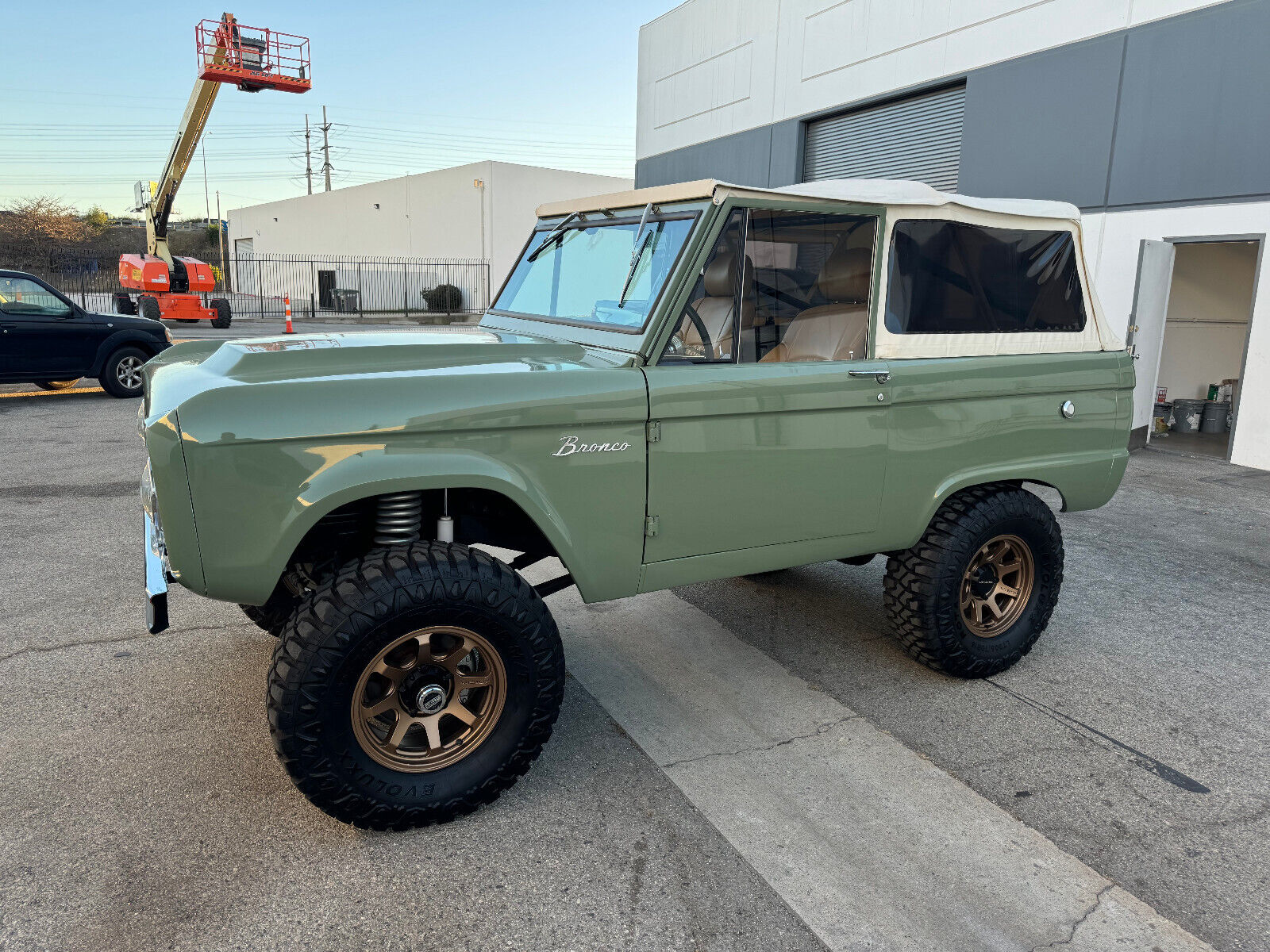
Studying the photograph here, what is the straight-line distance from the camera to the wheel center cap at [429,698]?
112 inches

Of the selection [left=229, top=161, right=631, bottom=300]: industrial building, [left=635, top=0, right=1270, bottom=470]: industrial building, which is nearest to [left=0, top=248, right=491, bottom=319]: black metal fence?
[left=229, top=161, right=631, bottom=300]: industrial building

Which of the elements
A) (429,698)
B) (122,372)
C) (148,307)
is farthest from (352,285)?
(429,698)

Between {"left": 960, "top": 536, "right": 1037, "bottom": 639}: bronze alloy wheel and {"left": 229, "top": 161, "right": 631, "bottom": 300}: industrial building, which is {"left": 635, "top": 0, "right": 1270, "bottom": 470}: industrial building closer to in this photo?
{"left": 960, "top": 536, "right": 1037, "bottom": 639}: bronze alloy wheel

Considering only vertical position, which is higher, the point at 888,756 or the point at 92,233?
the point at 92,233

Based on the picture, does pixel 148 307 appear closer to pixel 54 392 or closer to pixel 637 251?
pixel 54 392

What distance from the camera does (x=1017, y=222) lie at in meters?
3.95

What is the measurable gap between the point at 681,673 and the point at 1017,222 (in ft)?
8.35

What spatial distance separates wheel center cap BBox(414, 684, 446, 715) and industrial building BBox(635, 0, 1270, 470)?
9.41 m

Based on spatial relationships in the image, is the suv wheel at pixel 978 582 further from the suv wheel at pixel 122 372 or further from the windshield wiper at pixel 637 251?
the suv wheel at pixel 122 372

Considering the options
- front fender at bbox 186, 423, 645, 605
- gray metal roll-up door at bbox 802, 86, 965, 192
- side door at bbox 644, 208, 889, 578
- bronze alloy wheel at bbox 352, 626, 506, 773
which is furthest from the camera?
gray metal roll-up door at bbox 802, 86, 965, 192

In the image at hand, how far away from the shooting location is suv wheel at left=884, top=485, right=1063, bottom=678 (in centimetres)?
382

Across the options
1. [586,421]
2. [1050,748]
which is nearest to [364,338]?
[586,421]

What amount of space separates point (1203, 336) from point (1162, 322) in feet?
5.94

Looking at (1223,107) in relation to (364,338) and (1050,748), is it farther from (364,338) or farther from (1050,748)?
(364,338)
